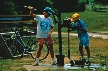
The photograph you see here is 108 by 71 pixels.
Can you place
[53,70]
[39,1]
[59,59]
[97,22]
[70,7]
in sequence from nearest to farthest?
1. [53,70]
2. [59,59]
3. [39,1]
4. [97,22]
5. [70,7]

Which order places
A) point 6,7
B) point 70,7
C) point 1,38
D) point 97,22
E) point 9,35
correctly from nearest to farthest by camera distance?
point 1,38 < point 9,35 < point 6,7 < point 97,22 < point 70,7

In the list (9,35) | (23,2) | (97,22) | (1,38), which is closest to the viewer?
(1,38)

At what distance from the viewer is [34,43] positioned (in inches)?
702

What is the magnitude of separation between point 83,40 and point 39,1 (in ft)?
111

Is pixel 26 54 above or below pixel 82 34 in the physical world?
below

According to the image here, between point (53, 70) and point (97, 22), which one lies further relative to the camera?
point (97, 22)

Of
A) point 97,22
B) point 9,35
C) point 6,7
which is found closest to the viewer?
point 9,35

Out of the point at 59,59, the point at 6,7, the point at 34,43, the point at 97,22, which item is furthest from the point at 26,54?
the point at 97,22

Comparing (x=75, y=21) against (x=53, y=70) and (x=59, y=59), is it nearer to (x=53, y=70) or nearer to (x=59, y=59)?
(x=59, y=59)

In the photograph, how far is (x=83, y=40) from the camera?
49.4 ft

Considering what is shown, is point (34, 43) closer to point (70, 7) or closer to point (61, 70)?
point (61, 70)

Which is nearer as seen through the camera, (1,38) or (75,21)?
(75,21)

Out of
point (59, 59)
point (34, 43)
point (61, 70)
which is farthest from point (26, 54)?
point (61, 70)

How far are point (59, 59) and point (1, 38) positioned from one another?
134 inches
